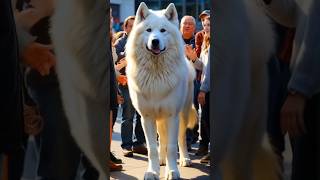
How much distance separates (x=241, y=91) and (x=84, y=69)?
1.04 metres

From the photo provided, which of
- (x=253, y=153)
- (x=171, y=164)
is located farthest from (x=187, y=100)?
(x=253, y=153)

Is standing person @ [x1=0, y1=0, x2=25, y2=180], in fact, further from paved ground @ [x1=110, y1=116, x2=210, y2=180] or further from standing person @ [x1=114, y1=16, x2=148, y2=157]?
standing person @ [x1=114, y1=16, x2=148, y2=157]

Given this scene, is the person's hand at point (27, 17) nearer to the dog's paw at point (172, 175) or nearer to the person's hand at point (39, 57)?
the person's hand at point (39, 57)

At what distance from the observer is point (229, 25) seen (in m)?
2.92

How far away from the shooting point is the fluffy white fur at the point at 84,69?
298 centimetres

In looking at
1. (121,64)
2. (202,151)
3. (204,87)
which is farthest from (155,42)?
(202,151)

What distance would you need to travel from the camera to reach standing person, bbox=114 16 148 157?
6.56 meters

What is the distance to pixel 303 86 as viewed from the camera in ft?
9.17

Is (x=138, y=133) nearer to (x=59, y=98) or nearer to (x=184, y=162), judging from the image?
(x=184, y=162)

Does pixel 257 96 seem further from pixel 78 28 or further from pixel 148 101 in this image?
pixel 148 101

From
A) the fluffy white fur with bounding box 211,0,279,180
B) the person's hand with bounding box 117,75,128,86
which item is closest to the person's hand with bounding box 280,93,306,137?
the fluffy white fur with bounding box 211,0,279,180

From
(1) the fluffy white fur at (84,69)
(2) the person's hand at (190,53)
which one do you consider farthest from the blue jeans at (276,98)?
(2) the person's hand at (190,53)

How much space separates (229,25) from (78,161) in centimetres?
135

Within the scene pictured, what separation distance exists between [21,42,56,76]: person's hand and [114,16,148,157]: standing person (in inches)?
135
